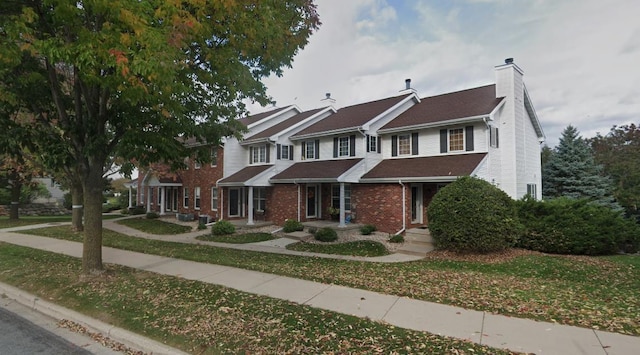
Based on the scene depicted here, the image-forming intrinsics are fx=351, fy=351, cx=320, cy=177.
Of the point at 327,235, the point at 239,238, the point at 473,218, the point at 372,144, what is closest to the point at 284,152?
the point at 372,144

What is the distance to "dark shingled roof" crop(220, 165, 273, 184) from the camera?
Answer: 21.5 metres

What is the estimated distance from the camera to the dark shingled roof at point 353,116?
2047 cm

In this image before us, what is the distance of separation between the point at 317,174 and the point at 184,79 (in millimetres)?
12404

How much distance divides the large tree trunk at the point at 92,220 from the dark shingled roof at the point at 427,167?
12.4 metres

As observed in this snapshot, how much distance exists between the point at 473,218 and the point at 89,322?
10561 millimetres

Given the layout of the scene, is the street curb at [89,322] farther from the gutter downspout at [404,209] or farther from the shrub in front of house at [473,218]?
the gutter downspout at [404,209]

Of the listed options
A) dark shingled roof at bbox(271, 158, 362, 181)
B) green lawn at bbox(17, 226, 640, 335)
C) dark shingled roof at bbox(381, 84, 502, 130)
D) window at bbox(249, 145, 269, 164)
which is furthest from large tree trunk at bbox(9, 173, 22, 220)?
dark shingled roof at bbox(381, 84, 502, 130)

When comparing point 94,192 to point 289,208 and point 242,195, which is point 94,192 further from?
point 242,195

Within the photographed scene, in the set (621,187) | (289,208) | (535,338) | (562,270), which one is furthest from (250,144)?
(621,187)

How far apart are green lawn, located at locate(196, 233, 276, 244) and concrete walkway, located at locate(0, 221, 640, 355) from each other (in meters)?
7.29

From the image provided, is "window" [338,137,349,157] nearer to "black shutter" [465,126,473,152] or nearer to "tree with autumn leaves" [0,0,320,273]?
"black shutter" [465,126,473,152]

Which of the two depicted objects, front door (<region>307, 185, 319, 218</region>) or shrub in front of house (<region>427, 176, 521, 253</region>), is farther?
front door (<region>307, 185, 319, 218</region>)

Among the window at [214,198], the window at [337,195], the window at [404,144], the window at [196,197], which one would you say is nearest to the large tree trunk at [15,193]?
the window at [196,197]

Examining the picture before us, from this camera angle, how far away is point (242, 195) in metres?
23.7
